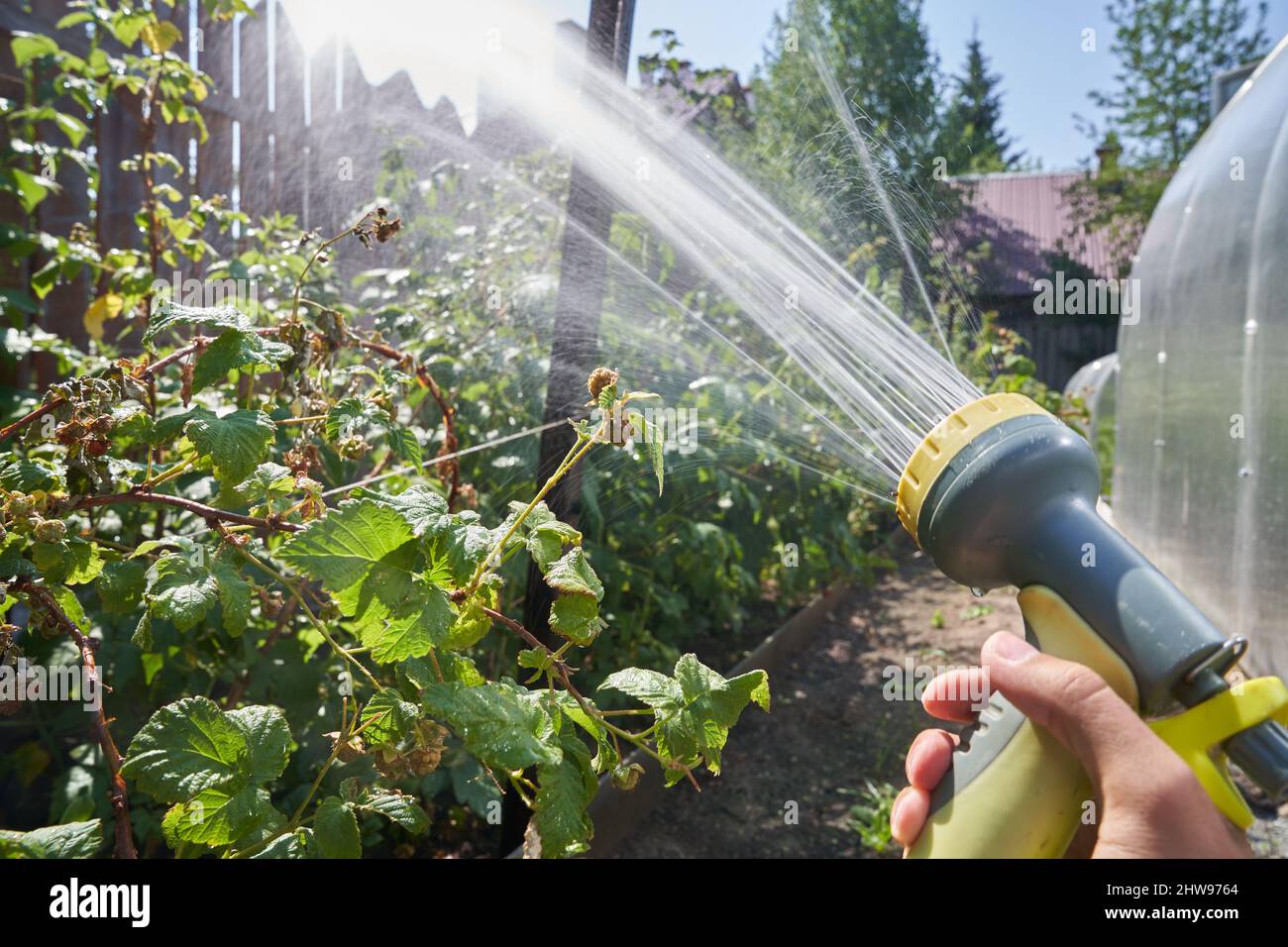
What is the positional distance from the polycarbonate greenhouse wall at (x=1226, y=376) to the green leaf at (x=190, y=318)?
10.0 feet

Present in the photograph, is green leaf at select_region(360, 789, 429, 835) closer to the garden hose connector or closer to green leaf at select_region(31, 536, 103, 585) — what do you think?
green leaf at select_region(31, 536, 103, 585)

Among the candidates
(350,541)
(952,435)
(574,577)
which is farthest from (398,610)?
(952,435)

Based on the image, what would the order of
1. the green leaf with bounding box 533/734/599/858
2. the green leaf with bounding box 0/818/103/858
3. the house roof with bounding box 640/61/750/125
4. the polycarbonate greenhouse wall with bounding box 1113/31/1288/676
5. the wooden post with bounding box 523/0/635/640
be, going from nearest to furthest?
1. the green leaf with bounding box 0/818/103/858
2. the green leaf with bounding box 533/734/599/858
3. the wooden post with bounding box 523/0/635/640
4. the polycarbonate greenhouse wall with bounding box 1113/31/1288/676
5. the house roof with bounding box 640/61/750/125

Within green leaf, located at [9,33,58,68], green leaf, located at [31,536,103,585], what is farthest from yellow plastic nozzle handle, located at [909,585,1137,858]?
green leaf, located at [9,33,58,68]

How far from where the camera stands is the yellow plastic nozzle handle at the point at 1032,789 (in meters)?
1.12

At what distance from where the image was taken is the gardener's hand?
99 centimetres

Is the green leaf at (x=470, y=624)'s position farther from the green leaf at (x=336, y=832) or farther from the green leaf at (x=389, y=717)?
the green leaf at (x=336, y=832)

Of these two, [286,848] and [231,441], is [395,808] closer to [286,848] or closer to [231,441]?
[286,848]

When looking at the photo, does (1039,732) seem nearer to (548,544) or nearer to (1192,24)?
(548,544)

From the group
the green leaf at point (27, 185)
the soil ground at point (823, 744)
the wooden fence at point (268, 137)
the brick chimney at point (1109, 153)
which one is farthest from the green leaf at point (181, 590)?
the brick chimney at point (1109, 153)

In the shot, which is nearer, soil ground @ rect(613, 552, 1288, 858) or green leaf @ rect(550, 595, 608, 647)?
green leaf @ rect(550, 595, 608, 647)

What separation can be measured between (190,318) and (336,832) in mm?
607
